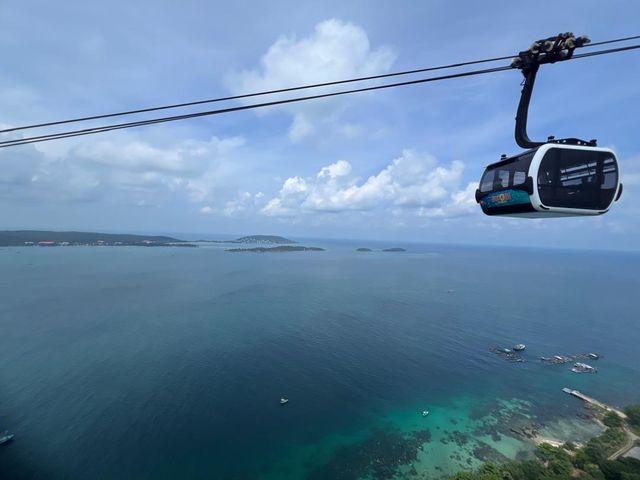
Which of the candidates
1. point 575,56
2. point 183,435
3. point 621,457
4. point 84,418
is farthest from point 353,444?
point 575,56

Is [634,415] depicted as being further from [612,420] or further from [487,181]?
[487,181]

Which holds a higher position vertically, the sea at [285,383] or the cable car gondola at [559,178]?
the cable car gondola at [559,178]

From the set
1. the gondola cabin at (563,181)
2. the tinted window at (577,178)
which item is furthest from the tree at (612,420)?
the tinted window at (577,178)

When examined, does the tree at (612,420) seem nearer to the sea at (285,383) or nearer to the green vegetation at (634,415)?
the green vegetation at (634,415)

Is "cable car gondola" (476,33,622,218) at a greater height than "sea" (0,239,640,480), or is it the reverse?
"cable car gondola" (476,33,622,218)

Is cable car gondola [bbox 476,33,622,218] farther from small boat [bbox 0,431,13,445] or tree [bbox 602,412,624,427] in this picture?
small boat [bbox 0,431,13,445]

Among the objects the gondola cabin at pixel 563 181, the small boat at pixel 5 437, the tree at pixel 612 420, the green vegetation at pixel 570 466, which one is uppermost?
the gondola cabin at pixel 563 181

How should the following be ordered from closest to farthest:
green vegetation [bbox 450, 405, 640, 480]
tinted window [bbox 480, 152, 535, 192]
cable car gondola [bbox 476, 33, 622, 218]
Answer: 1. cable car gondola [bbox 476, 33, 622, 218]
2. tinted window [bbox 480, 152, 535, 192]
3. green vegetation [bbox 450, 405, 640, 480]

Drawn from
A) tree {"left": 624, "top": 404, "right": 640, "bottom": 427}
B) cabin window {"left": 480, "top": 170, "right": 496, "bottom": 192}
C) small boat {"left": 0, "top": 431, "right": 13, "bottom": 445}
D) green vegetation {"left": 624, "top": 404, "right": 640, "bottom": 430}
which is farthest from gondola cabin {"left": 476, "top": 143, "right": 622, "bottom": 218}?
small boat {"left": 0, "top": 431, "right": 13, "bottom": 445}

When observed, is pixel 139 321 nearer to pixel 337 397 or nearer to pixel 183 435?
pixel 183 435
